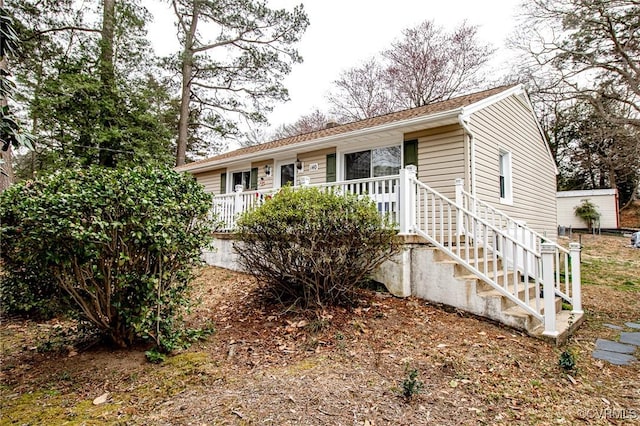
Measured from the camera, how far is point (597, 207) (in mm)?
18281

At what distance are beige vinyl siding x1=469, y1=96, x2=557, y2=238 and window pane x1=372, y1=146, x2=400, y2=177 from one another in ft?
5.44

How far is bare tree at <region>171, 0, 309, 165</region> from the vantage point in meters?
14.8

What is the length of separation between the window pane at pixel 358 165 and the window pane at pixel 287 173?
186 cm

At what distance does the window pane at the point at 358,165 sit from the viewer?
27.4 feet

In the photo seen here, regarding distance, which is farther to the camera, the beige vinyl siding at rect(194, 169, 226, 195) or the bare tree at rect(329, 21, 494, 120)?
the bare tree at rect(329, 21, 494, 120)

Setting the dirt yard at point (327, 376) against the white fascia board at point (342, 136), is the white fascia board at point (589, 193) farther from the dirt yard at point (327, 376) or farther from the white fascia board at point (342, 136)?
the dirt yard at point (327, 376)

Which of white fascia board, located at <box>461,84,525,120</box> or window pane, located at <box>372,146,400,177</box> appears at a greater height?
white fascia board, located at <box>461,84,525,120</box>

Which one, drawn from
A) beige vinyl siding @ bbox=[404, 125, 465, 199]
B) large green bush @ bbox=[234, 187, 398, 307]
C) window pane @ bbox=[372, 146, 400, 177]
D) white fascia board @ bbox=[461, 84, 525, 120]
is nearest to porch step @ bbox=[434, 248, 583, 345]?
large green bush @ bbox=[234, 187, 398, 307]

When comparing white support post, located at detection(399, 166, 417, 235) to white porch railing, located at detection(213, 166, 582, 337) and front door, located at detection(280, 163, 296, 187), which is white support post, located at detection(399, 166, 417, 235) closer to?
white porch railing, located at detection(213, 166, 582, 337)

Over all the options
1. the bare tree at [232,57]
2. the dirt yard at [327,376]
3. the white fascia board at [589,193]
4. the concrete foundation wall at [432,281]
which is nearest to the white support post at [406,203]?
the concrete foundation wall at [432,281]

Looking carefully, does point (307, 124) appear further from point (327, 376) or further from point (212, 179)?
point (327, 376)

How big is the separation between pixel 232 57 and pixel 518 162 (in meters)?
12.7

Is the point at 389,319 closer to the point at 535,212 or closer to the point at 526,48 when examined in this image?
the point at 535,212

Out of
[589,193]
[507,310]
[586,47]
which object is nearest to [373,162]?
[507,310]
